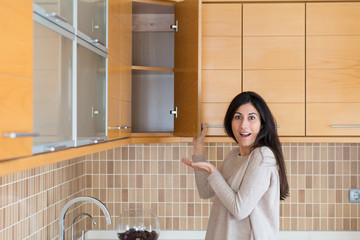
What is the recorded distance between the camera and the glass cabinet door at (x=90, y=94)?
5.03 ft

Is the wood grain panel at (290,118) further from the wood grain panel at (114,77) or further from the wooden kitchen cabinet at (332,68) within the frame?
the wood grain panel at (114,77)

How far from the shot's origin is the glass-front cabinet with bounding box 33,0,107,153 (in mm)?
1174

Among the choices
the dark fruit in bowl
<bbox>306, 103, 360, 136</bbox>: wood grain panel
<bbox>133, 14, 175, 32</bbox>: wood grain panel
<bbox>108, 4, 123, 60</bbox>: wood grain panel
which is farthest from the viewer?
<bbox>133, 14, 175, 32</bbox>: wood grain panel

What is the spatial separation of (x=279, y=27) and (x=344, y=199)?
1.10 meters

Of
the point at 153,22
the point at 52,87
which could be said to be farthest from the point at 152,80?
the point at 52,87

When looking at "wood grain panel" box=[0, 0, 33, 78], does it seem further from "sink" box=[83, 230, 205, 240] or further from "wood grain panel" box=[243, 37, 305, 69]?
"sink" box=[83, 230, 205, 240]

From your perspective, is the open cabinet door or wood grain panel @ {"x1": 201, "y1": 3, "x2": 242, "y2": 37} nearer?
the open cabinet door

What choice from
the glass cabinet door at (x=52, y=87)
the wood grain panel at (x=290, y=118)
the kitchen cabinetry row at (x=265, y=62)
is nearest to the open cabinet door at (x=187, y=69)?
the kitchen cabinetry row at (x=265, y=62)

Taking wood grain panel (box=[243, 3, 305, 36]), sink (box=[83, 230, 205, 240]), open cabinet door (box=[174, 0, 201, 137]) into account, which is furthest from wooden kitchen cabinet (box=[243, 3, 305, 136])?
sink (box=[83, 230, 205, 240])

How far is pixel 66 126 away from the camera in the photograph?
140cm

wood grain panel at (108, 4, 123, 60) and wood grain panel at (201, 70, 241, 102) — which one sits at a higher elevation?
wood grain panel at (108, 4, 123, 60)

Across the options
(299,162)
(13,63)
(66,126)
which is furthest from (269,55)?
(13,63)

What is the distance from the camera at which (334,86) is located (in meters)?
2.46

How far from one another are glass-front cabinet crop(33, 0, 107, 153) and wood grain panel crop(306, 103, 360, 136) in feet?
3.69
